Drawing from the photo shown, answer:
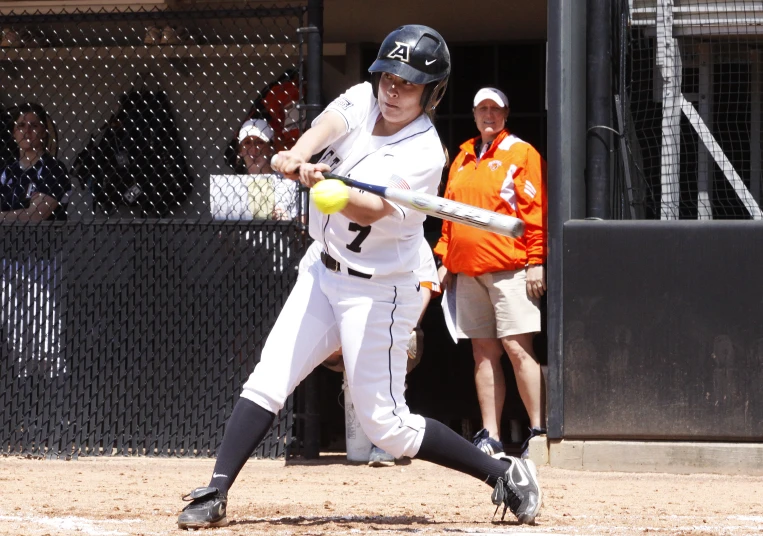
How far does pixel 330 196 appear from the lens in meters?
3.62

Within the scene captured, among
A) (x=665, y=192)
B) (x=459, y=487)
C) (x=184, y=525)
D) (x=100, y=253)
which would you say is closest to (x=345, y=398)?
(x=459, y=487)

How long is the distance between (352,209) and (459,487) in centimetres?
222

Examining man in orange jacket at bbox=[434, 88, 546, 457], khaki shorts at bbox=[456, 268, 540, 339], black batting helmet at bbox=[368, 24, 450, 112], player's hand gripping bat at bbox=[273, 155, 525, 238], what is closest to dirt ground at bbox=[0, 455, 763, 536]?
man in orange jacket at bbox=[434, 88, 546, 457]

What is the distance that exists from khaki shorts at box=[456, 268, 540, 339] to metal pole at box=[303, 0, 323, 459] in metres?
0.93

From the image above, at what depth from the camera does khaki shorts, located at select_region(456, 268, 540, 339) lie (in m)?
6.29

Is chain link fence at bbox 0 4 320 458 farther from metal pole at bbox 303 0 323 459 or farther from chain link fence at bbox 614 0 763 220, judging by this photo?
chain link fence at bbox 614 0 763 220

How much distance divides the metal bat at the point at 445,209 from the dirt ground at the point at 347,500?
1.08 m

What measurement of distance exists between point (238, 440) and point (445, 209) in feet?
3.64

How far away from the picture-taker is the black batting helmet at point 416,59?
4039 millimetres

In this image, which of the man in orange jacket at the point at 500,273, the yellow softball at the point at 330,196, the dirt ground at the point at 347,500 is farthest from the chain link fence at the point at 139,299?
the yellow softball at the point at 330,196

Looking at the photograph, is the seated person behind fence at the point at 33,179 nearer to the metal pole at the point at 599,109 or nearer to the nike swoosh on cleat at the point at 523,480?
the metal pole at the point at 599,109

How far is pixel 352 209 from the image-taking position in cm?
378

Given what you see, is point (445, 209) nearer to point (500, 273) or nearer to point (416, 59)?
point (416, 59)

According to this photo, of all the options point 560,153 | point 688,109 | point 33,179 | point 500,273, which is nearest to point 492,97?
point 560,153
